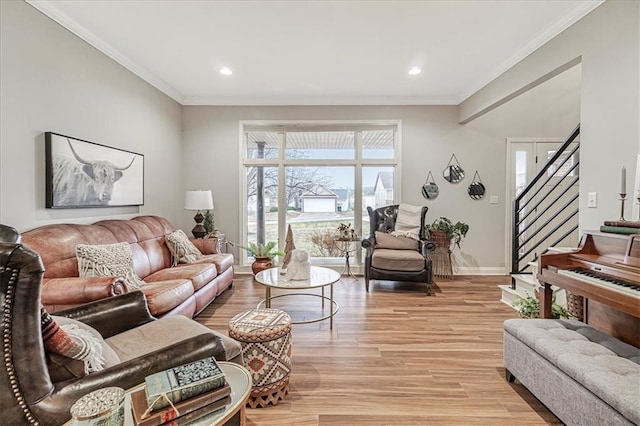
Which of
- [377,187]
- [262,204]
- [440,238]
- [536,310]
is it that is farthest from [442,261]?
[262,204]

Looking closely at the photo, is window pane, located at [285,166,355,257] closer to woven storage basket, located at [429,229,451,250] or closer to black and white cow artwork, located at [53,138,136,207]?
woven storage basket, located at [429,229,451,250]

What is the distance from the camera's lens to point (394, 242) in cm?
447

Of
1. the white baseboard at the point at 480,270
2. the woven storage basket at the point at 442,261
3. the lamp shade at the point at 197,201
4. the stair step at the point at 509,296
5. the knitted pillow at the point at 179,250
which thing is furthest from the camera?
the white baseboard at the point at 480,270

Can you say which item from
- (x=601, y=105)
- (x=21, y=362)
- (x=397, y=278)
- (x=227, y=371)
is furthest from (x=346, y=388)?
(x=601, y=105)

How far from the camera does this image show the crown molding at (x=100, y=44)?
2493mm

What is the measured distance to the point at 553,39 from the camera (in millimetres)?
2863

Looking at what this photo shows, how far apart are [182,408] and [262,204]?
14.2 ft

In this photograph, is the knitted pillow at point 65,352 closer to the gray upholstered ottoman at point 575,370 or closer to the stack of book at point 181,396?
the stack of book at point 181,396

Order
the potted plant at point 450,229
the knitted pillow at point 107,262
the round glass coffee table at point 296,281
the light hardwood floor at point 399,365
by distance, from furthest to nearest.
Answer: the potted plant at point 450,229, the round glass coffee table at point 296,281, the knitted pillow at point 107,262, the light hardwood floor at point 399,365

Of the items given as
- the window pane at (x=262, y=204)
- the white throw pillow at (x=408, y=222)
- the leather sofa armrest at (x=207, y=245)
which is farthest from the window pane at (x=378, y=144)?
the leather sofa armrest at (x=207, y=245)

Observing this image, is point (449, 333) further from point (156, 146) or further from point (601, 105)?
point (156, 146)

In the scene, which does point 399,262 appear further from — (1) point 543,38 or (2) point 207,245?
(1) point 543,38

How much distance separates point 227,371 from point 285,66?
138 inches

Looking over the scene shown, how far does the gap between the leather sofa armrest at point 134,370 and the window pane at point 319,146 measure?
13.2 ft
